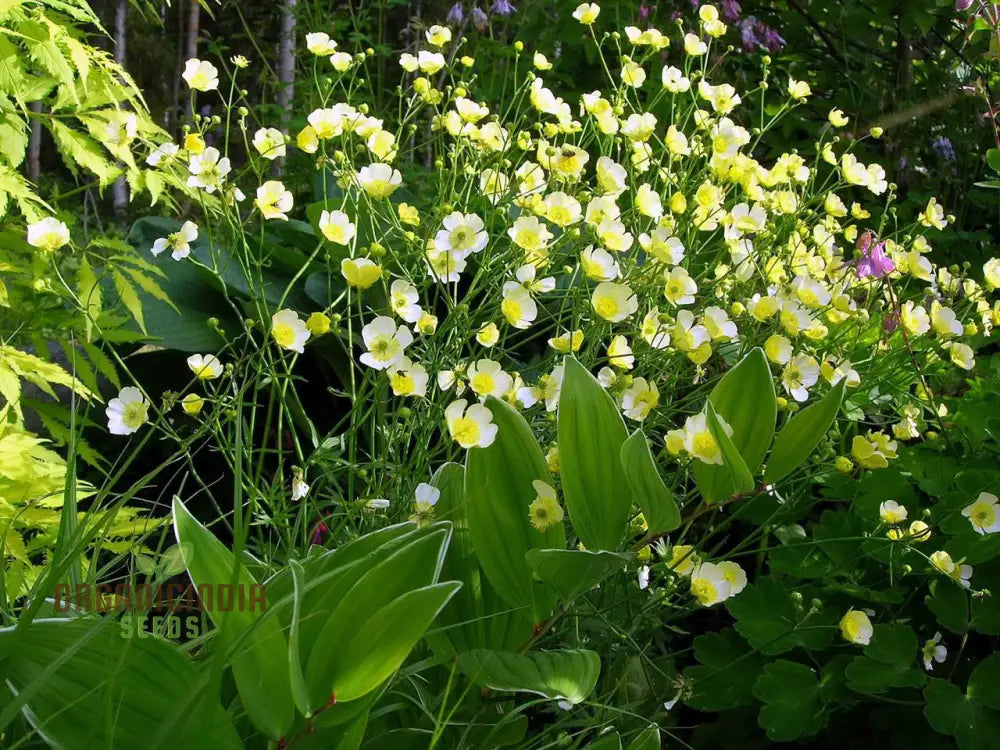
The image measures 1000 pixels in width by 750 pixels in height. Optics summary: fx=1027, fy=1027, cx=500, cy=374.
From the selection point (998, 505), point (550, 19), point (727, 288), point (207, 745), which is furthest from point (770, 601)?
point (550, 19)

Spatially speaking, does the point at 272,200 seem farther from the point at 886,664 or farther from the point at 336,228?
the point at 886,664

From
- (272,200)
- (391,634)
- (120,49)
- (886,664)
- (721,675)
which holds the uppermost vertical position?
(272,200)

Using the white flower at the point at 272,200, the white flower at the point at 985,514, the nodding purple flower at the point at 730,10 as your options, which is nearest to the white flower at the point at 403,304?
the white flower at the point at 272,200

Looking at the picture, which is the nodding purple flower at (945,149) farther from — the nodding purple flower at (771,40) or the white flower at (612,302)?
the white flower at (612,302)

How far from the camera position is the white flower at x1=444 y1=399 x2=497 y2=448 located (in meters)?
0.99

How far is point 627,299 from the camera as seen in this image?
3.92 feet

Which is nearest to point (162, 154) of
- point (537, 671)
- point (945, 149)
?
point (537, 671)

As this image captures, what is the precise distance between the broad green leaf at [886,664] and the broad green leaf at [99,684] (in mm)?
850

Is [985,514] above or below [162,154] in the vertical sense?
below

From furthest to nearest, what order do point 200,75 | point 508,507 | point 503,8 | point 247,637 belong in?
point 503,8, point 200,75, point 508,507, point 247,637

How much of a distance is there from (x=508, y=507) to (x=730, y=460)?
0.22m

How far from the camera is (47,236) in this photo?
3.62 ft

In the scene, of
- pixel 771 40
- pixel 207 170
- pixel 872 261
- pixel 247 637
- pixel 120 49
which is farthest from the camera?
pixel 120 49

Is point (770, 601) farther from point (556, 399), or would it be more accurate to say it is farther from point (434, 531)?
point (434, 531)
